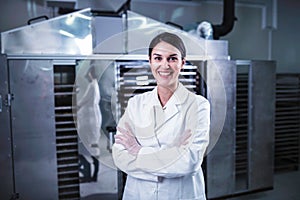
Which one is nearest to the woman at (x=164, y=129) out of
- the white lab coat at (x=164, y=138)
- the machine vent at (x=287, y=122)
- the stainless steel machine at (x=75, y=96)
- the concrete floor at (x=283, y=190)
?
the white lab coat at (x=164, y=138)

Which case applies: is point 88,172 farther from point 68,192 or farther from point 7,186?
point 7,186

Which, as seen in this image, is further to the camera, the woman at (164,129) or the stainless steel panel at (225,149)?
the stainless steel panel at (225,149)

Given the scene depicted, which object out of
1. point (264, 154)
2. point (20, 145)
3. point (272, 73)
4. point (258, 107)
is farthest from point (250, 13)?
point (20, 145)

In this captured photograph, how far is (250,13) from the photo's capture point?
Result: 141 inches

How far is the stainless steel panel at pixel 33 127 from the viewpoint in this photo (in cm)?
192

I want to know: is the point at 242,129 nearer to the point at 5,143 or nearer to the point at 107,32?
the point at 107,32

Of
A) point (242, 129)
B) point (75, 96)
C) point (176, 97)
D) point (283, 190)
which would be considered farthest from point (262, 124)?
point (176, 97)

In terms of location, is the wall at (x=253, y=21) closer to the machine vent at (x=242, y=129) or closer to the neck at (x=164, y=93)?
the machine vent at (x=242, y=129)

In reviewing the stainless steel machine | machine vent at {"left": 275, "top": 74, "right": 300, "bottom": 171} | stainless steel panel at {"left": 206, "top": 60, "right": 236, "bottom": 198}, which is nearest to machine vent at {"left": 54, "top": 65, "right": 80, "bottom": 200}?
the stainless steel machine

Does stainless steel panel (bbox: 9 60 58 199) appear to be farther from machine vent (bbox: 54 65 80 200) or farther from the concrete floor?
the concrete floor

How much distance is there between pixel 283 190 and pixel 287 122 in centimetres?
87

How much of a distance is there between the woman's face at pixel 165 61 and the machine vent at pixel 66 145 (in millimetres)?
1341

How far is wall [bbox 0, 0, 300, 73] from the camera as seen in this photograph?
3.32m

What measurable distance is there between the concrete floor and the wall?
1.41 m
